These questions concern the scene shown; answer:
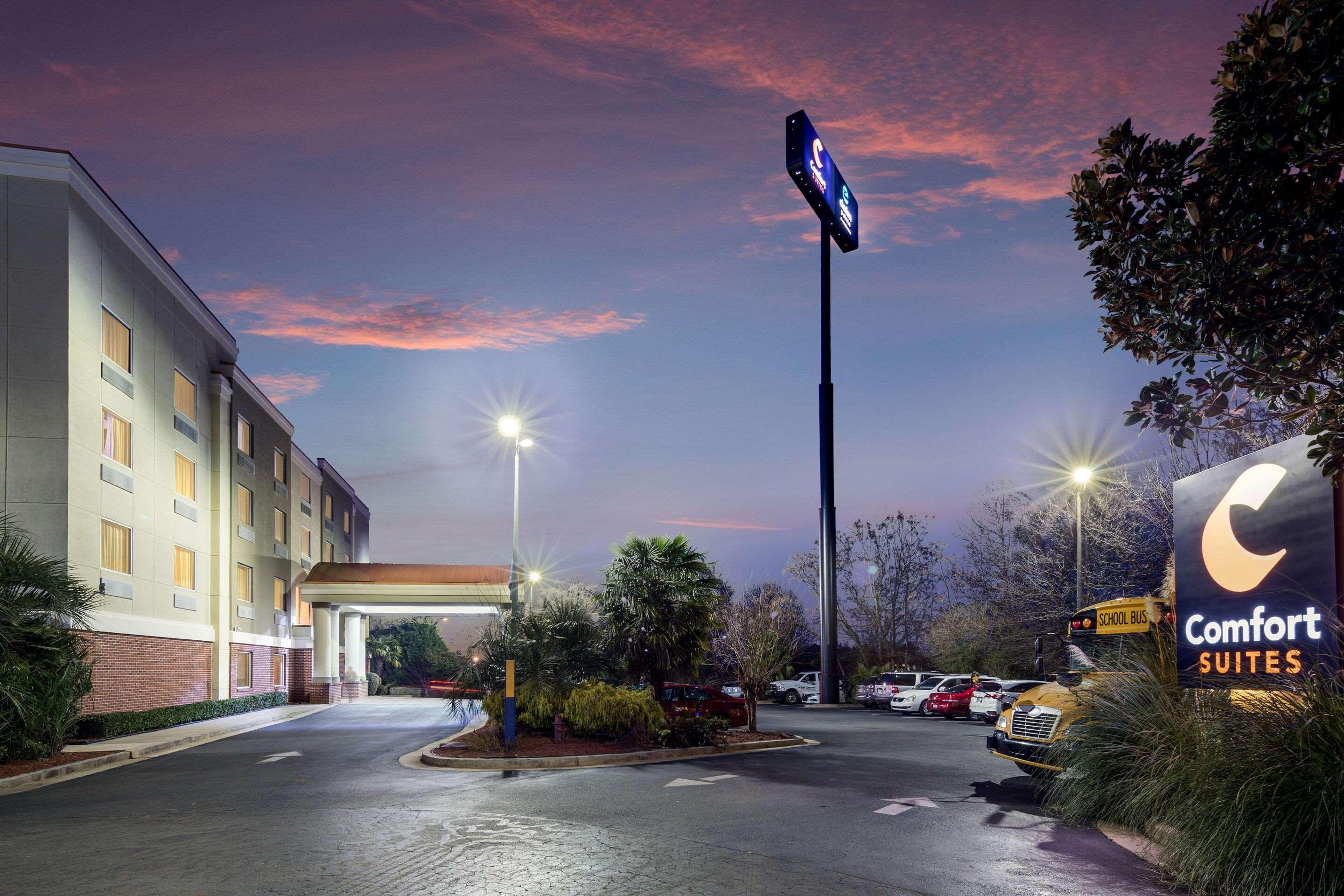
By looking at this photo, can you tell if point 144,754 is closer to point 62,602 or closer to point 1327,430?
point 62,602

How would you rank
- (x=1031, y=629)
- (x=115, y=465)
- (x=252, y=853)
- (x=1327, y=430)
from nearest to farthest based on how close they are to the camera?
1. (x=1327, y=430)
2. (x=252, y=853)
3. (x=115, y=465)
4. (x=1031, y=629)

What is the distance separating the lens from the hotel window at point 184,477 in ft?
111

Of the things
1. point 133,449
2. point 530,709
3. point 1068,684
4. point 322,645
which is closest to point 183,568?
point 133,449

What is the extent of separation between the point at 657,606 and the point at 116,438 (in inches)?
656

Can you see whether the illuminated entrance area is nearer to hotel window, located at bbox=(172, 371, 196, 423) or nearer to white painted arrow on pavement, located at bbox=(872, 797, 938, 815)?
hotel window, located at bbox=(172, 371, 196, 423)

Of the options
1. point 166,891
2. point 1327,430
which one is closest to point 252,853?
point 166,891

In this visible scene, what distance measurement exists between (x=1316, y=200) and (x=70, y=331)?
87.4 feet

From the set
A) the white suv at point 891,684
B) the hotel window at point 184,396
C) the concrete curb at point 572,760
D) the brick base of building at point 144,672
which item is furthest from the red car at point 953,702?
the hotel window at point 184,396

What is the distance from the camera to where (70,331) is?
84.6 feet

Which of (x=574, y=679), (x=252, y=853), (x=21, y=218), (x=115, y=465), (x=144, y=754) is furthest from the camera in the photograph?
(x=115, y=465)

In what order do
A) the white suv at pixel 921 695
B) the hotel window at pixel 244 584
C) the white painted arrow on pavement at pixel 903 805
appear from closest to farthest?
the white painted arrow on pavement at pixel 903 805
the white suv at pixel 921 695
the hotel window at pixel 244 584

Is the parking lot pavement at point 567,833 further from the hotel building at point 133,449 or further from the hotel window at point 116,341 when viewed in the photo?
the hotel window at point 116,341

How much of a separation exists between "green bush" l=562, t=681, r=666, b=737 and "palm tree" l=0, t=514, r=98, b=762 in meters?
8.90

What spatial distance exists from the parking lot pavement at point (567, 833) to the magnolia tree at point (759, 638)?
4.77m
